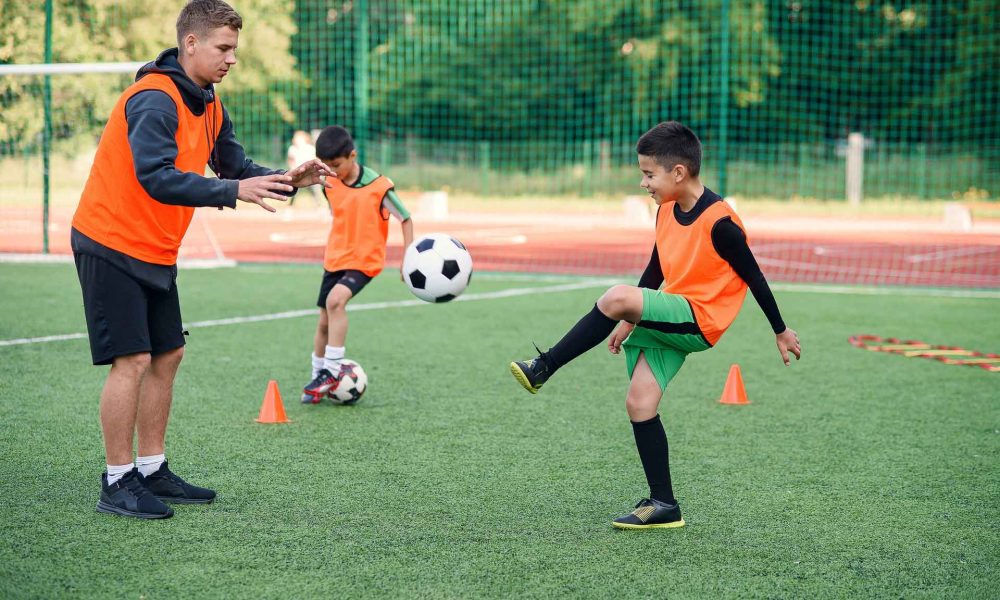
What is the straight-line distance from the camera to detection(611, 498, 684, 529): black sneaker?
168 inches

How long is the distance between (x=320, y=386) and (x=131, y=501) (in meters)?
2.30

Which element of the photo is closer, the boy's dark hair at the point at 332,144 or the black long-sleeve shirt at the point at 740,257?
the black long-sleeve shirt at the point at 740,257

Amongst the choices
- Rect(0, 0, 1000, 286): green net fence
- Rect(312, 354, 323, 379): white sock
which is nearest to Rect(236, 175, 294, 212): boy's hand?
Rect(312, 354, 323, 379): white sock

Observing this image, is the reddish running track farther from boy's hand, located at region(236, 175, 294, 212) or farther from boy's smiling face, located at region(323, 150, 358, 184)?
boy's hand, located at region(236, 175, 294, 212)

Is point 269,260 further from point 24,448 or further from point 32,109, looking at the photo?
point 24,448

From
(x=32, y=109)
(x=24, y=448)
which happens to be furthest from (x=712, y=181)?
(x=24, y=448)

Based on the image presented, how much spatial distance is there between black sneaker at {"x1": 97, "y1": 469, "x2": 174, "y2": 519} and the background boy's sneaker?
86.6 inches

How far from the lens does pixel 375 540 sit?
406 centimetres

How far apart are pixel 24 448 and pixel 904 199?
27.4m

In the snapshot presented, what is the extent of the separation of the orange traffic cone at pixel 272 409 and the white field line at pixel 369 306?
3.11 metres

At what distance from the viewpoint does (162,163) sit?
4.01 m

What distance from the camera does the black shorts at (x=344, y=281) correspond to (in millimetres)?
6926

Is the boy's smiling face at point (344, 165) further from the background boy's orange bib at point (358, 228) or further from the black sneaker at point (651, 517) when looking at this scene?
the black sneaker at point (651, 517)

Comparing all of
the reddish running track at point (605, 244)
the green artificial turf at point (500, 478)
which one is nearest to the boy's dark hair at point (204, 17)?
the green artificial turf at point (500, 478)
